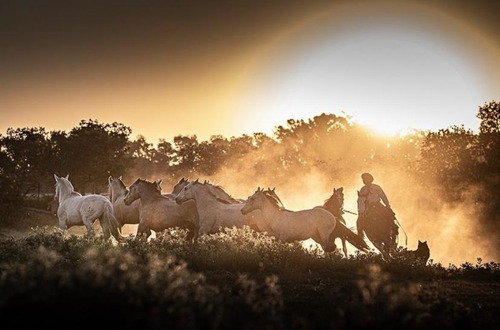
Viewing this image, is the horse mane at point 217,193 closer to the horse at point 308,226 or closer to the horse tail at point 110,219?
the horse at point 308,226

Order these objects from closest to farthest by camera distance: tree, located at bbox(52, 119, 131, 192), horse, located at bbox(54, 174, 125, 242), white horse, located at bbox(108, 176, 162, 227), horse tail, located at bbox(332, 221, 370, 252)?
horse tail, located at bbox(332, 221, 370, 252), horse, located at bbox(54, 174, 125, 242), white horse, located at bbox(108, 176, 162, 227), tree, located at bbox(52, 119, 131, 192)

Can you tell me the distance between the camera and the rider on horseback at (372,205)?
54.9 feet

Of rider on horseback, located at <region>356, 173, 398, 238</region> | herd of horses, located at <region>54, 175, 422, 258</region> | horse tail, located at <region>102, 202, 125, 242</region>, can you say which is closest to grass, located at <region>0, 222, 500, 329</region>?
rider on horseback, located at <region>356, 173, 398, 238</region>

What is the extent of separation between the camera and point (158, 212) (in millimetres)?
19438

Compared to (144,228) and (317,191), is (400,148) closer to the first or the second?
(317,191)

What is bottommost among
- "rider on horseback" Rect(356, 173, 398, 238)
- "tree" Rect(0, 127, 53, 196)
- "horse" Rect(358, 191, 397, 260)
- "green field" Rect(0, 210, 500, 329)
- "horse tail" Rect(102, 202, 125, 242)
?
"green field" Rect(0, 210, 500, 329)

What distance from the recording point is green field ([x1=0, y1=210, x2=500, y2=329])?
21.0ft

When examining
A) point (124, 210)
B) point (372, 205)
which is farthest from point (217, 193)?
point (372, 205)

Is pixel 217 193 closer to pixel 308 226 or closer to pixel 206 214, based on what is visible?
pixel 206 214

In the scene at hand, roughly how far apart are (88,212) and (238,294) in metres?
13.3

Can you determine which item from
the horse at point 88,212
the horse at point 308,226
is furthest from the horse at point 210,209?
the horse at point 88,212

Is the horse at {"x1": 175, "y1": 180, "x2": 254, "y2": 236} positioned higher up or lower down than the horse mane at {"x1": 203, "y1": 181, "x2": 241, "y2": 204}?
lower down

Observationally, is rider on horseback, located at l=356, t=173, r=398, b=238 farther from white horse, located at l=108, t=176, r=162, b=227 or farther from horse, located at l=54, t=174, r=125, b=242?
white horse, located at l=108, t=176, r=162, b=227

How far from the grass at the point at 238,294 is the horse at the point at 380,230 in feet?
4.88
